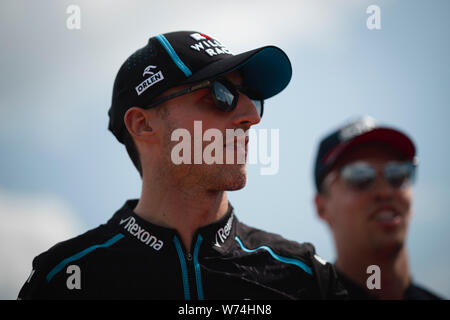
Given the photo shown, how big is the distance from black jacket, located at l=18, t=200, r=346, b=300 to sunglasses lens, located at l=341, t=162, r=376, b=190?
0.95 metres

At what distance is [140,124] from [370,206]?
1.92m

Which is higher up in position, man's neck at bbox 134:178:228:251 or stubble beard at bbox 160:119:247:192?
stubble beard at bbox 160:119:247:192

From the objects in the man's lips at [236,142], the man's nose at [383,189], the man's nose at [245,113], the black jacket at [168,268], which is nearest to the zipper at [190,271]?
the black jacket at [168,268]

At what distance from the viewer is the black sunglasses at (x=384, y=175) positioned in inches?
73.3

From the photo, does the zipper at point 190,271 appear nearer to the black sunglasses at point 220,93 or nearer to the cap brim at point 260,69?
the black sunglasses at point 220,93

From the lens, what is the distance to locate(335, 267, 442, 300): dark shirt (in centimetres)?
200

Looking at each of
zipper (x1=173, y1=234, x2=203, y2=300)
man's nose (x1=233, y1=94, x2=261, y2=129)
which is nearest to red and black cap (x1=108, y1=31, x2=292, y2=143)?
man's nose (x1=233, y1=94, x2=261, y2=129)

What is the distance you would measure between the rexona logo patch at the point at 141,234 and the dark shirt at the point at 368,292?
50.1 inches

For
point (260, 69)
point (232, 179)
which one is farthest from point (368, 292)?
point (260, 69)

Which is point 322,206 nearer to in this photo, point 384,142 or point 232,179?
point 384,142

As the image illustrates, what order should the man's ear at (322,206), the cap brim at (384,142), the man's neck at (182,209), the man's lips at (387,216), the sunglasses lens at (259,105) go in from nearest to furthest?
the man's lips at (387,216) < the man's ear at (322,206) < the cap brim at (384,142) < the man's neck at (182,209) < the sunglasses lens at (259,105)

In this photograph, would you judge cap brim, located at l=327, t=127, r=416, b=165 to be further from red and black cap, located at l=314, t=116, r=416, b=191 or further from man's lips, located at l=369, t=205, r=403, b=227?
Answer: man's lips, located at l=369, t=205, r=403, b=227
